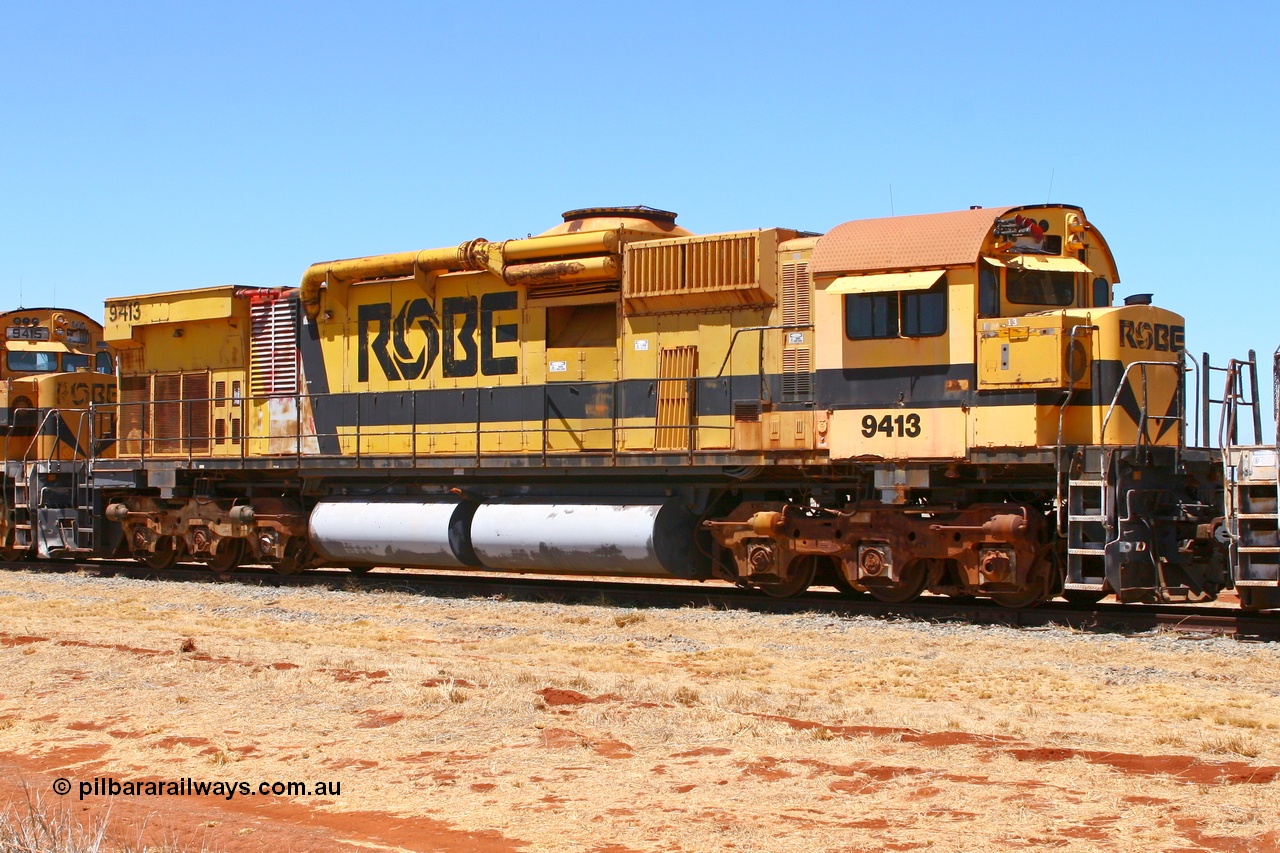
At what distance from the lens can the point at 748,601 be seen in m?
15.5

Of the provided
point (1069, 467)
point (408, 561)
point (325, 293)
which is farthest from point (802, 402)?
point (325, 293)

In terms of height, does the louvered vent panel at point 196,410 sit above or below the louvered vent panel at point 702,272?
below

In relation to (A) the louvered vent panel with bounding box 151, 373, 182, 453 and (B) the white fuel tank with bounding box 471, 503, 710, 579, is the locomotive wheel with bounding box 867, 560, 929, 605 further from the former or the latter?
(A) the louvered vent panel with bounding box 151, 373, 182, 453

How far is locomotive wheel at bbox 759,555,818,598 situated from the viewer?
1542 cm

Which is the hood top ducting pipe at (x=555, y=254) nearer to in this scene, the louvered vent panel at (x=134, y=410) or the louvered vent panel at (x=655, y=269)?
the louvered vent panel at (x=655, y=269)

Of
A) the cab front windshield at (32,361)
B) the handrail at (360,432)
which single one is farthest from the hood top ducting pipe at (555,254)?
the cab front windshield at (32,361)

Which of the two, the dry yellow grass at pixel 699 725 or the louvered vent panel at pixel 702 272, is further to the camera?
the louvered vent panel at pixel 702 272

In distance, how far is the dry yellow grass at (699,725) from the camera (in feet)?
22.1

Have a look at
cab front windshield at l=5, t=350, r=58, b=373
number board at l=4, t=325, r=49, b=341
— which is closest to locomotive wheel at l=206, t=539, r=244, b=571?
cab front windshield at l=5, t=350, r=58, b=373

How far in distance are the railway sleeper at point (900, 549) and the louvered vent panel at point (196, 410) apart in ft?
28.9

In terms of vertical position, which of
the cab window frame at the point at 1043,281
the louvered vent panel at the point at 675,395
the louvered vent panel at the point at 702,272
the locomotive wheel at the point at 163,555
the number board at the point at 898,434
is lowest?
the locomotive wheel at the point at 163,555

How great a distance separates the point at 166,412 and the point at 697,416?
9.34m

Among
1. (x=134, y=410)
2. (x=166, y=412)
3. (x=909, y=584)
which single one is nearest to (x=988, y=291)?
(x=909, y=584)

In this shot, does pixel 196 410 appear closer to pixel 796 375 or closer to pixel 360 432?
pixel 360 432
